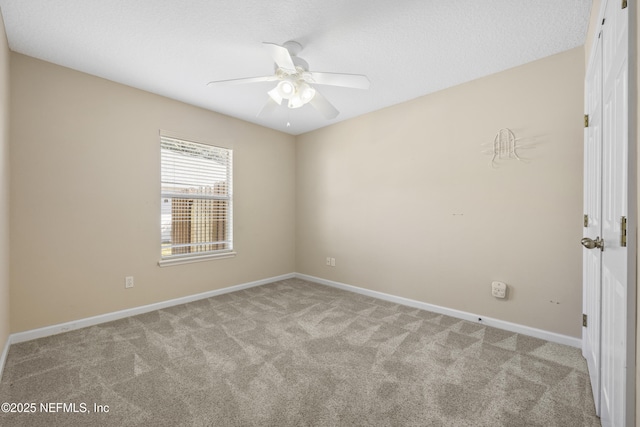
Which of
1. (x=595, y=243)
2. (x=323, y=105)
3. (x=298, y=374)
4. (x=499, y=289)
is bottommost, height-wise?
(x=298, y=374)

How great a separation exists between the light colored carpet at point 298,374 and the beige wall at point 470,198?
17.8 inches

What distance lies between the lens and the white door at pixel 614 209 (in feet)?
3.37

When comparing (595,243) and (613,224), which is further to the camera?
(595,243)

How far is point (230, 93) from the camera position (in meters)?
3.20

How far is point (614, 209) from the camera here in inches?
47.8

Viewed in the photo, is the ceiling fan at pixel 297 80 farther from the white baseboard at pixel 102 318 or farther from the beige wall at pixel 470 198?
the white baseboard at pixel 102 318

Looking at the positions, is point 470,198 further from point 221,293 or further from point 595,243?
point 221,293

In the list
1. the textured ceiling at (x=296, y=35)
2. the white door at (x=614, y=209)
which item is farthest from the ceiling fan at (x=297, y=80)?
the white door at (x=614, y=209)

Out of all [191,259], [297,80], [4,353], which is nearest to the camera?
[4,353]

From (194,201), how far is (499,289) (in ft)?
12.0

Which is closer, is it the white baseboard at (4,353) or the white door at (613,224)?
the white door at (613,224)

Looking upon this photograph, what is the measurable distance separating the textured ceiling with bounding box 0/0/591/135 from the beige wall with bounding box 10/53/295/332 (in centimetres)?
31

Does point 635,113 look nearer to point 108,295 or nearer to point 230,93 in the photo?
point 230,93

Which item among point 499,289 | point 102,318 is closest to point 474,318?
point 499,289
